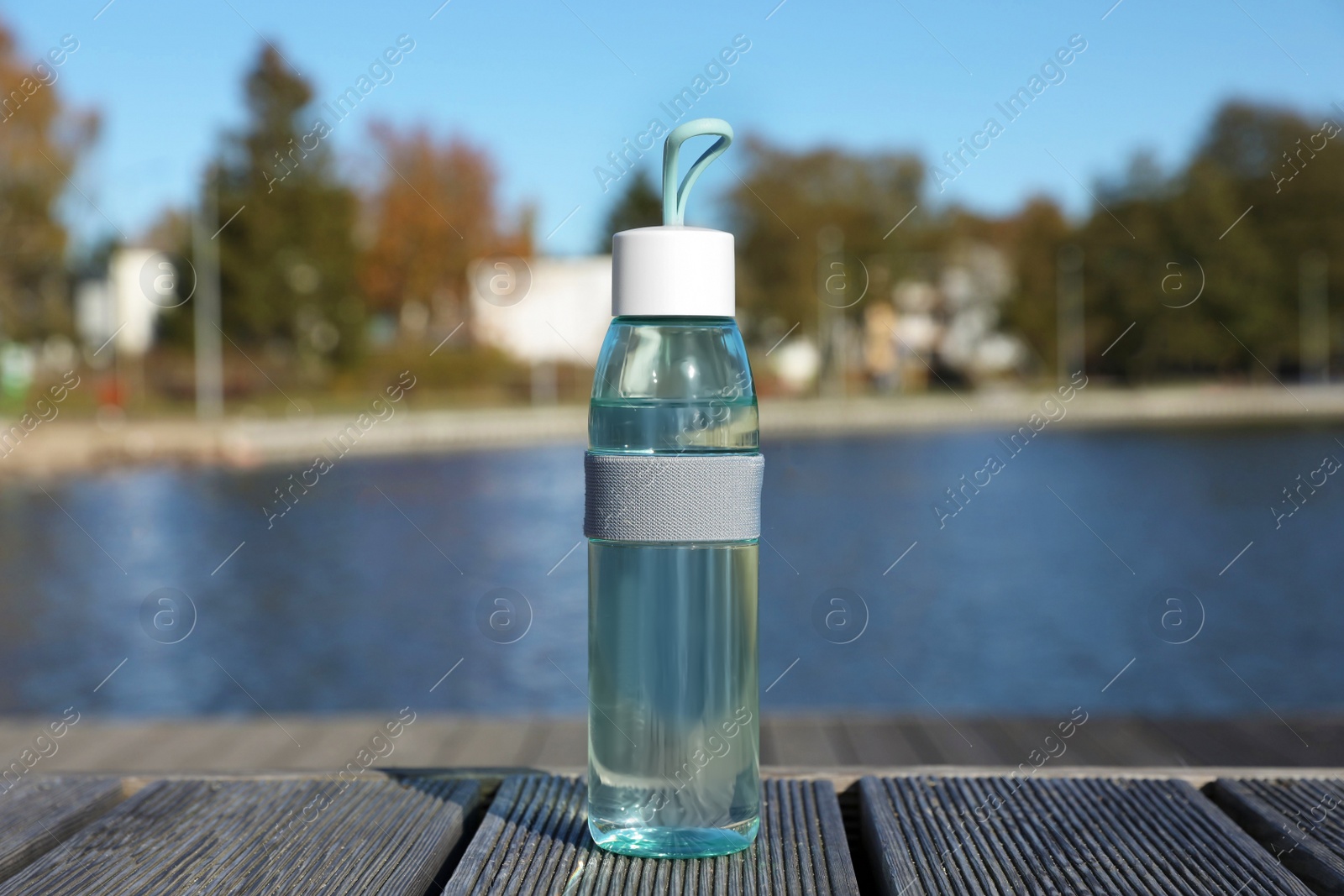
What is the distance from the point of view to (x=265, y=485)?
22688 mm

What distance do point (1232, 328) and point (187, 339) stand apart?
141 feet

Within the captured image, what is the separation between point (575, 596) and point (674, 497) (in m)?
11.0

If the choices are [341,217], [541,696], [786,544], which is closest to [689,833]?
[541,696]

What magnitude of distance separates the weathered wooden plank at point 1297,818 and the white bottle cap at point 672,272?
29.3 inches

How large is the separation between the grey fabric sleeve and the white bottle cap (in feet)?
0.48

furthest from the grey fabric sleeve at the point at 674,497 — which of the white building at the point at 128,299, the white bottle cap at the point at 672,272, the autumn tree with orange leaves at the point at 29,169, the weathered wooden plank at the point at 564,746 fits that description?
the white building at the point at 128,299

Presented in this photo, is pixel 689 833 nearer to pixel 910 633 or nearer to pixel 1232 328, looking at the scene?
pixel 910 633

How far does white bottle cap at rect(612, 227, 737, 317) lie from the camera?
1.27 meters

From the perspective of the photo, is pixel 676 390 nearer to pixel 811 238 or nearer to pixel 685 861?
pixel 685 861

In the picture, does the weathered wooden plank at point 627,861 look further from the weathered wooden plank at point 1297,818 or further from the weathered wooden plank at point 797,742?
the weathered wooden plank at point 797,742

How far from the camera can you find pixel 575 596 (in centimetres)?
1215

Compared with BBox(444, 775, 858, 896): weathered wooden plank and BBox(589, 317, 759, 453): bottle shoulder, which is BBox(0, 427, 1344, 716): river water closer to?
BBox(444, 775, 858, 896): weathered wooden plank

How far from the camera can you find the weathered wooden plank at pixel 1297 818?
1230 millimetres

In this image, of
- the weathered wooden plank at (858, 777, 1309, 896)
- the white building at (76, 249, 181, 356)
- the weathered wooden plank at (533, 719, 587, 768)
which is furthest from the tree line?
the weathered wooden plank at (858, 777, 1309, 896)
